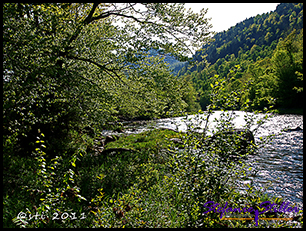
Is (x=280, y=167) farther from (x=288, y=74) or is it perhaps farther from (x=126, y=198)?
(x=288, y=74)

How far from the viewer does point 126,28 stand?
7.60 m

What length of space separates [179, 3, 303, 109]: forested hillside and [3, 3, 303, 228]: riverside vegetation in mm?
1315

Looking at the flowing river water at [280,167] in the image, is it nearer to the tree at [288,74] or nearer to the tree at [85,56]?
the tree at [85,56]

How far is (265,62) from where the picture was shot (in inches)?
3300

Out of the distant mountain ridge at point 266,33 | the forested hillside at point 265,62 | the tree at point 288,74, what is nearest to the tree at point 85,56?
the forested hillside at point 265,62

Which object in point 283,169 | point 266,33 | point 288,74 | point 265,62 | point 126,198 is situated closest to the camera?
point 126,198

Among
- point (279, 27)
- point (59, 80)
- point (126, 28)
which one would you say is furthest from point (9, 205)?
point (279, 27)

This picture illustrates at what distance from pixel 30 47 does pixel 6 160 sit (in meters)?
4.39

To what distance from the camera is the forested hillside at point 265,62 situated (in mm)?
7311

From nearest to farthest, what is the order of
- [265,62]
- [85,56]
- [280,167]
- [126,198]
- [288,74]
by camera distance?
[126,198], [85,56], [280,167], [288,74], [265,62]

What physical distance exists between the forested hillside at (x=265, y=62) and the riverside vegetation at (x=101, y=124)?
1.32 meters

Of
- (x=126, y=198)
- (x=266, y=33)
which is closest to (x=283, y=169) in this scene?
(x=126, y=198)

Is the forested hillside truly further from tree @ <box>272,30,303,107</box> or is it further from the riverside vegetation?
the riverside vegetation

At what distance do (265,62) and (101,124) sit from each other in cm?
9666
